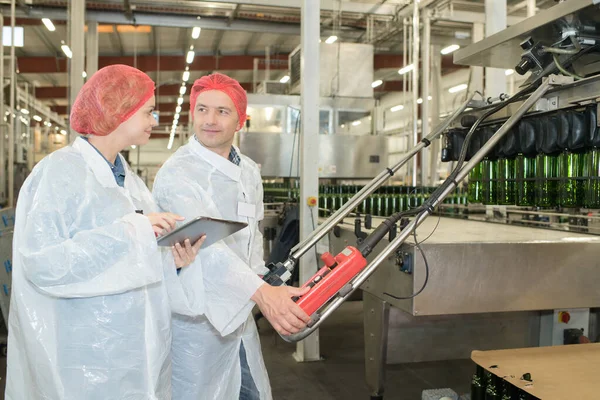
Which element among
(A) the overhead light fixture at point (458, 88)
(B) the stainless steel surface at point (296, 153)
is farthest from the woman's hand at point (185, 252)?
(A) the overhead light fixture at point (458, 88)

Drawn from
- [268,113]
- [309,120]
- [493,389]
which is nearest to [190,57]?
[268,113]

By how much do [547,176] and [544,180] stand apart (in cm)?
4

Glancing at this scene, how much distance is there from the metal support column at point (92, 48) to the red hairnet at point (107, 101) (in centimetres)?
558

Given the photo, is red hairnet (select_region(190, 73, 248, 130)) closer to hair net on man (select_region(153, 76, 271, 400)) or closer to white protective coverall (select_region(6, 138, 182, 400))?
hair net on man (select_region(153, 76, 271, 400))

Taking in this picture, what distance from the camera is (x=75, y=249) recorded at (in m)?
1.42

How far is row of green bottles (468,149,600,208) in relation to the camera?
74.1 inches

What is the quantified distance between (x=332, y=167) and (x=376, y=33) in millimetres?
3182

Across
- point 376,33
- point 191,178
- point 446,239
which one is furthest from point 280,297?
point 376,33

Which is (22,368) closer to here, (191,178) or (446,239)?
(191,178)

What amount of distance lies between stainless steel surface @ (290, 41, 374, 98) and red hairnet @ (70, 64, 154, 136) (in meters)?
4.79

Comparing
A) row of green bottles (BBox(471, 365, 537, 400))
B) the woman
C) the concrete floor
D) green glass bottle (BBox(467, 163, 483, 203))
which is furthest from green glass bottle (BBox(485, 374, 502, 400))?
the concrete floor

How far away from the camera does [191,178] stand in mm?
1967

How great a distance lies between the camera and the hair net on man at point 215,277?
1.81m

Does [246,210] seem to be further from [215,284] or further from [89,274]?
[89,274]
